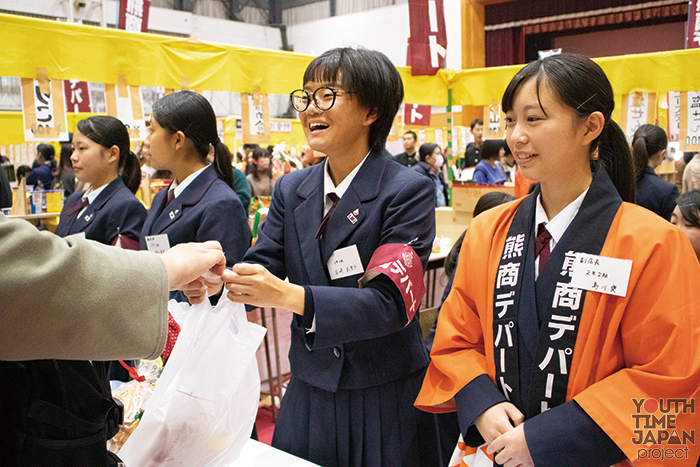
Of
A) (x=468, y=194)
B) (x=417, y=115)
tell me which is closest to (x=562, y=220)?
(x=468, y=194)

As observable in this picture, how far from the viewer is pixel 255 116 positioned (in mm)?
4098

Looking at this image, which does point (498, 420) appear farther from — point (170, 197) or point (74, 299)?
point (170, 197)

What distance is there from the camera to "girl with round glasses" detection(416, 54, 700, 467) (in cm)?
98

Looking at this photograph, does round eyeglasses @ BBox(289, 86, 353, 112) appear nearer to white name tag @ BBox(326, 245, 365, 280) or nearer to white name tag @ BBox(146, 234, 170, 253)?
white name tag @ BBox(326, 245, 365, 280)

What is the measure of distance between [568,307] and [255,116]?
11.2ft

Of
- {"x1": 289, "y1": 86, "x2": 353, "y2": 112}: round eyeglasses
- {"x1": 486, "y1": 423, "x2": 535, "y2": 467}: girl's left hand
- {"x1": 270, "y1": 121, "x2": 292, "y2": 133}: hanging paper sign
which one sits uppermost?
{"x1": 270, "y1": 121, "x2": 292, "y2": 133}: hanging paper sign

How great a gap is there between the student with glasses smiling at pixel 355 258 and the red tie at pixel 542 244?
256 mm

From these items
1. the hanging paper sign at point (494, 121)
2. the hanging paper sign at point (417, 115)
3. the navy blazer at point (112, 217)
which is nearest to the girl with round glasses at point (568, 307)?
the navy blazer at point (112, 217)

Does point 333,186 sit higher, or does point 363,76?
point 363,76

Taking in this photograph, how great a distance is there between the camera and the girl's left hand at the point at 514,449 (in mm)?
1030

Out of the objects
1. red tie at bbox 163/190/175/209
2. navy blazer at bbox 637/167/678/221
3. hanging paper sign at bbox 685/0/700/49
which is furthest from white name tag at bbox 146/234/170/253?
hanging paper sign at bbox 685/0/700/49

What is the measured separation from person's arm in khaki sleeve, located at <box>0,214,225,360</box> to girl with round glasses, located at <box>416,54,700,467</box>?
0.69m

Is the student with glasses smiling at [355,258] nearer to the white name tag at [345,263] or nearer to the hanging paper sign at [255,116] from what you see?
the white name tag at [345,263]

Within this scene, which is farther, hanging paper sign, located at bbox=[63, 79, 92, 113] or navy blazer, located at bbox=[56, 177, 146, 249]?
hanging paper sign, located at bbox=[63, 79, 92, 113]
